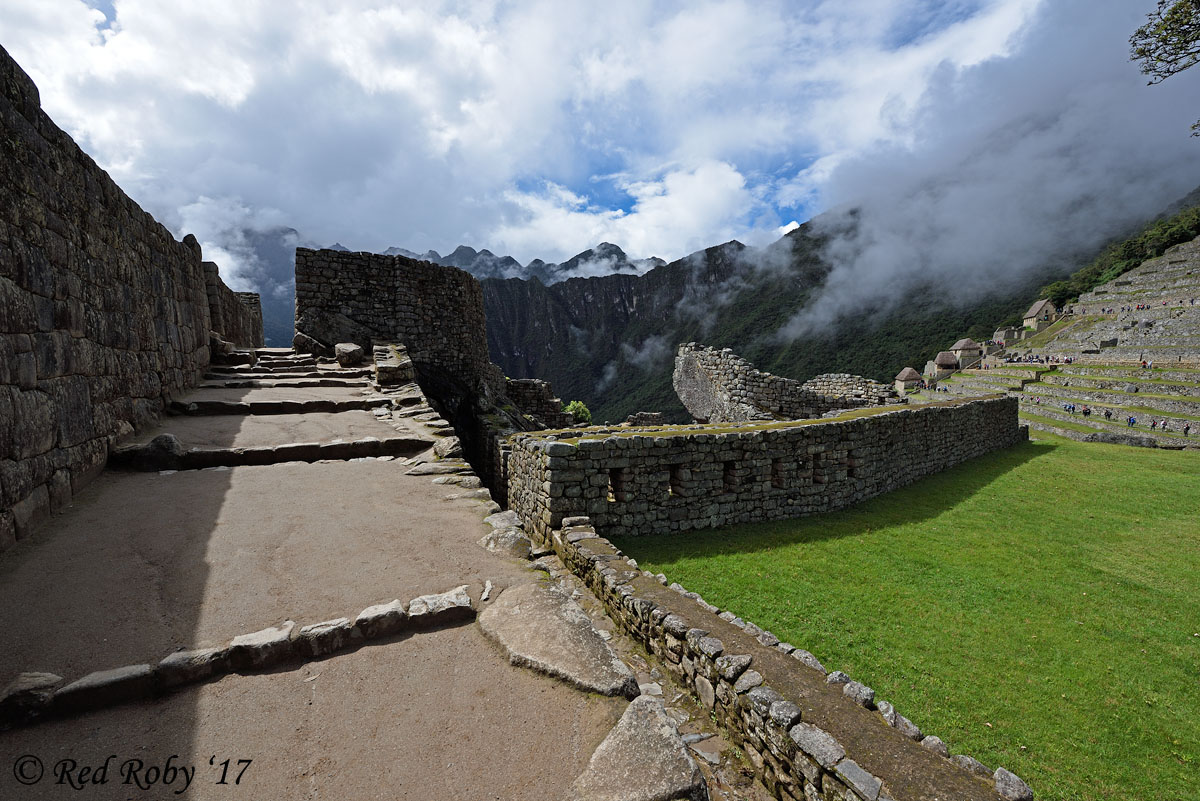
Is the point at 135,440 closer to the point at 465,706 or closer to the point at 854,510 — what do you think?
the point at 465,706

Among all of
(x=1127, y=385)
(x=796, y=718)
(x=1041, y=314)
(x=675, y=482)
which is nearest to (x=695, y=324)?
(x=1041, y=314)

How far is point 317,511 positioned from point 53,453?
2230 millimetres

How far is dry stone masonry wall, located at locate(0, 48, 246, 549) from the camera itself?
3.98m

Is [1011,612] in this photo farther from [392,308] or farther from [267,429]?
[392,308]

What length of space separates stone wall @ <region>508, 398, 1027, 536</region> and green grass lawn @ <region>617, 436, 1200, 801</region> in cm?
39

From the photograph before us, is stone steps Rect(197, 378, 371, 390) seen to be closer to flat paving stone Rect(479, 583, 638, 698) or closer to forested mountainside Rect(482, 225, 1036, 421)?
flat paving stone Rect(479, 583, 638, 698)

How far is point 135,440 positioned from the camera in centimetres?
641

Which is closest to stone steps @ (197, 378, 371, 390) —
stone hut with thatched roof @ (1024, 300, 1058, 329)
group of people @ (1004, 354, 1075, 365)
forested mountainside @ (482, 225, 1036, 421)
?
group of people @ (1004, 354, 1075, 365)

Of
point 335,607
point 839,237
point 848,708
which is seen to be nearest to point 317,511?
point 335,607

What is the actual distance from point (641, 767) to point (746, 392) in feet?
44.6

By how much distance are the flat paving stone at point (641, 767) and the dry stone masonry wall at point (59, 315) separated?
472 cm

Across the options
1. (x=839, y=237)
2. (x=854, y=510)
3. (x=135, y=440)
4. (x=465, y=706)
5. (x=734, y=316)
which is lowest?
(x=854, y=510)

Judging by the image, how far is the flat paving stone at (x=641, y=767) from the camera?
2.26m

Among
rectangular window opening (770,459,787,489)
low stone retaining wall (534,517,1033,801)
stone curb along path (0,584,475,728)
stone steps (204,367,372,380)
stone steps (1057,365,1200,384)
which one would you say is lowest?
low stone retaining wall (534,517,1033,801)
